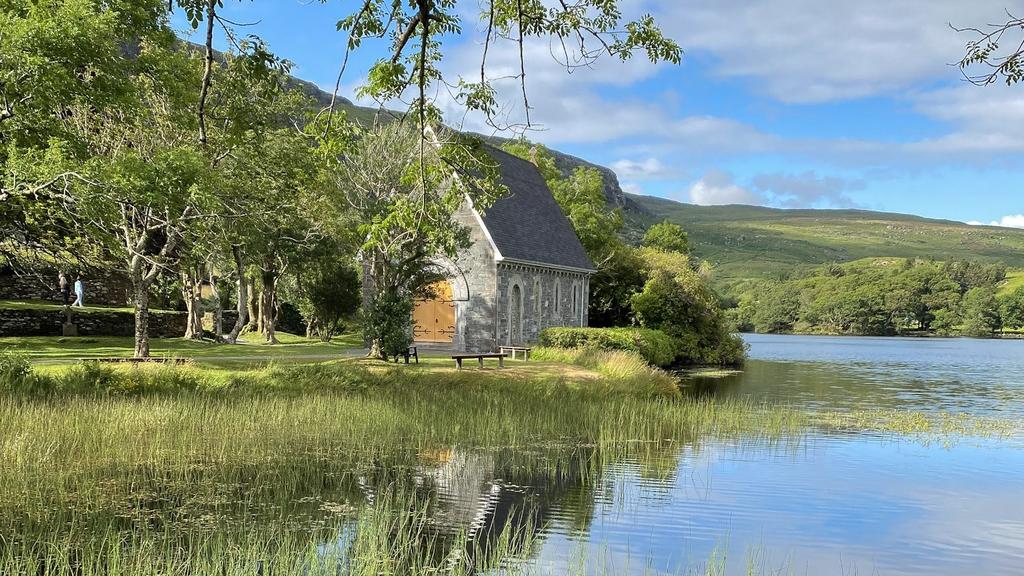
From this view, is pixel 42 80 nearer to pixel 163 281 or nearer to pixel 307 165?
pixel 307 165

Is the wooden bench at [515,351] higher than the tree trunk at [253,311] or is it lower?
lower

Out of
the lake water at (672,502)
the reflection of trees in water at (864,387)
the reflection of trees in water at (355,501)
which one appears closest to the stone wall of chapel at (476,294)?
the reflection of trees in water at (864,387)

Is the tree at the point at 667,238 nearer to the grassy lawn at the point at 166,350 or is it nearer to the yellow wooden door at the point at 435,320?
the yellow wooden door at the point at 435,320

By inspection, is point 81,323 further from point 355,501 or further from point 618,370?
point 355,501

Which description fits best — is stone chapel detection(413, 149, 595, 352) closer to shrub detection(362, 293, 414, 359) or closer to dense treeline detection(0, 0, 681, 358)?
dense treeline detection(0, 0, 681, 358)

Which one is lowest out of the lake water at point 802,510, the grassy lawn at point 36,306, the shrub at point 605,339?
the lake water at point 802,510

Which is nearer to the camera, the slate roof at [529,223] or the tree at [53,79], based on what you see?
the tree at [53,79]

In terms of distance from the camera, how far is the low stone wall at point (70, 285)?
1356 inches

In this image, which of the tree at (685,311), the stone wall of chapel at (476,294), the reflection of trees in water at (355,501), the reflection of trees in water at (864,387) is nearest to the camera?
the reflection of trees in water at (355,501)

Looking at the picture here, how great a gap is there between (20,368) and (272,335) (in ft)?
61.2

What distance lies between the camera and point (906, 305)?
373 feet

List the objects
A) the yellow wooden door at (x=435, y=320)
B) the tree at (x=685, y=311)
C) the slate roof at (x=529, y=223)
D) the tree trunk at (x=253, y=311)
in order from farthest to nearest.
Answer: the tree at (x=685, y=311), the tree trunk at (x=253, y=311), the yellow wooden door at (x=435, y=320), the slate roof at (x=529, y=223)

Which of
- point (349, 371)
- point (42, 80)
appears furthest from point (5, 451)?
point (349, 371)

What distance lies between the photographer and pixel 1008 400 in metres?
27.3
